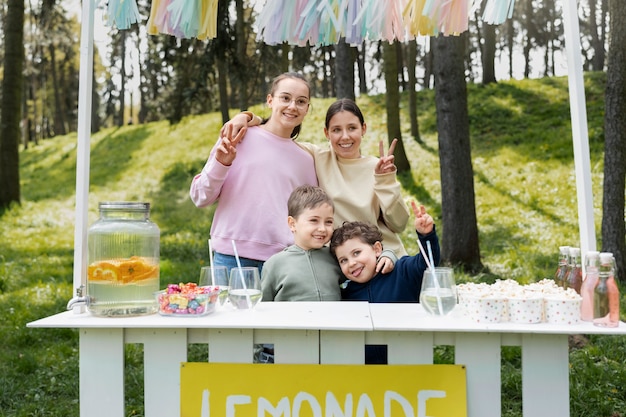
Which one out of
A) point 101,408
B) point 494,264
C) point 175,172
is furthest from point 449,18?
point 175,172

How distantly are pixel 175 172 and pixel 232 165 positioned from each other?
1116cm

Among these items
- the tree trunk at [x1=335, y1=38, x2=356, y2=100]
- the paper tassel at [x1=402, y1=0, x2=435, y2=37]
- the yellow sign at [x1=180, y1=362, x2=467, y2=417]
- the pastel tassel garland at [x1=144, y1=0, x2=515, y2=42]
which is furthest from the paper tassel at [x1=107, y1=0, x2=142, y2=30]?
the tree trunk at [x1=335, y1=38, x2=356, y2=100]

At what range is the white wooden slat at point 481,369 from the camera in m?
2.14

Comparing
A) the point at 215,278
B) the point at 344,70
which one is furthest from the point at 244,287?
the point at 344,70

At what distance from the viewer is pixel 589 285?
213cm

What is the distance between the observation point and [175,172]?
45.3ft

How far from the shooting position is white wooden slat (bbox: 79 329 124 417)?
223cm

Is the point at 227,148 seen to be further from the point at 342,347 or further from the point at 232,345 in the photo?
the point at 342,347

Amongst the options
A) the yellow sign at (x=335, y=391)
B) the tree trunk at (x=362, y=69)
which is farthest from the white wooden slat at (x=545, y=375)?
Answer: the tree trunk at (x=362, y=69)

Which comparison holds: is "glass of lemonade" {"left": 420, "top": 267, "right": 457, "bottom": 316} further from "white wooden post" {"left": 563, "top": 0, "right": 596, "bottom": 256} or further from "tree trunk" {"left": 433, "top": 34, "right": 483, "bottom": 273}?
"tree trunk" {"left": 433, "top": 34, "right": 483, "bottom": 273}

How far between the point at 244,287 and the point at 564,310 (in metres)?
1.08

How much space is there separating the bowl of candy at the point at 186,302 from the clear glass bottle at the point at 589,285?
4.10 feet

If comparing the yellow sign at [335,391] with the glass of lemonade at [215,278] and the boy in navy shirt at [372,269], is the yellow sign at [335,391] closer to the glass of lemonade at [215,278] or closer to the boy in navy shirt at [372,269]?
the glass of lemonade at [215,278]

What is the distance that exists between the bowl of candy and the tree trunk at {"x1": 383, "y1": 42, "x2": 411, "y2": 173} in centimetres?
778
